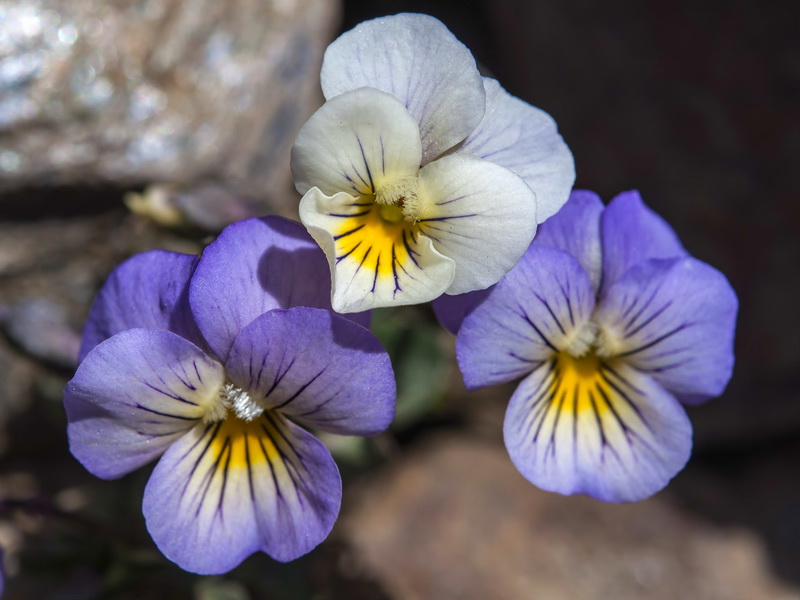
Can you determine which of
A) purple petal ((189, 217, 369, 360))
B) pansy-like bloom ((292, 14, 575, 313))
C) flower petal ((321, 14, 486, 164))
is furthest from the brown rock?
flower petal ((321, 14, 486, 164))

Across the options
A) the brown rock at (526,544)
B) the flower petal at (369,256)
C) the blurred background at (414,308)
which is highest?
the flower petal at (369,256)

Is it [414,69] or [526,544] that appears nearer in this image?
[414,69]

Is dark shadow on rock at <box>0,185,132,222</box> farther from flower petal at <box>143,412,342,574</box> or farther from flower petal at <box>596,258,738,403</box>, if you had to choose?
flower petal at <box>596,258,738,403</box>

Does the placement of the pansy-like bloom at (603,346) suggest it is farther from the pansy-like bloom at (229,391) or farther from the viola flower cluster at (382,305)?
the pansy-like bloom at (229,391)

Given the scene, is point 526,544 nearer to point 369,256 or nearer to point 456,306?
point 456,306

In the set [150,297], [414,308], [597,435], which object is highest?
[150,297]

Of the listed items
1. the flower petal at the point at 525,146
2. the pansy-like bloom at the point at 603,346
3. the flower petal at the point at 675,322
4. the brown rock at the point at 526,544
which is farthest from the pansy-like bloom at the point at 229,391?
the brown rock at the point at 526,544

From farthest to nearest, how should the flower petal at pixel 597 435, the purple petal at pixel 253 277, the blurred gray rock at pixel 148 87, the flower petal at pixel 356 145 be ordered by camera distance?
the blurred gray rock at pixel 148 87 < the flower petal at pixel 597 435 < the purple petal at pixel 253 277 < the flower petal at pixel 356 145

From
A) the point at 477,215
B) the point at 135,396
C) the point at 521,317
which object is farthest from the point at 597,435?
the point at 135,396
